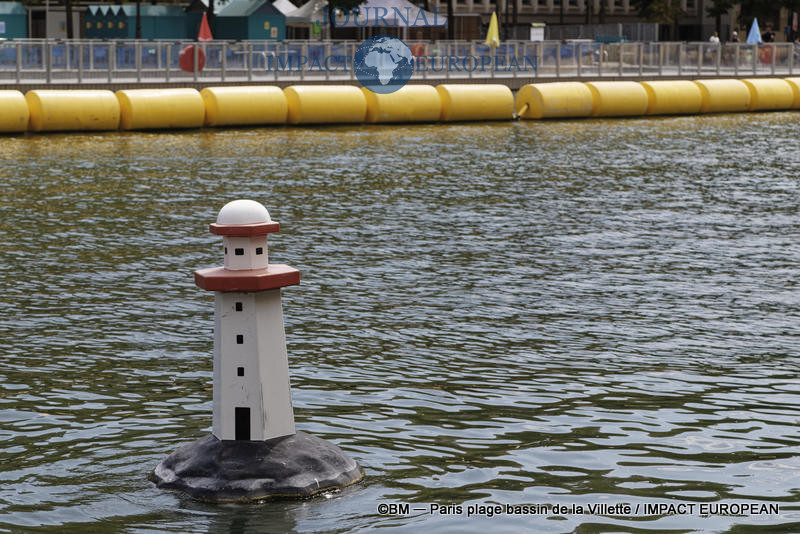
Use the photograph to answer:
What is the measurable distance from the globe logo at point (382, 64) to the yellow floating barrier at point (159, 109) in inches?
319

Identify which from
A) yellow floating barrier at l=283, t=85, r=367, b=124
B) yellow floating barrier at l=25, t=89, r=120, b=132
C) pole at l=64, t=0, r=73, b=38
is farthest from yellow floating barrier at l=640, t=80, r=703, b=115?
pole at l=64, t=0, r=73, b=38

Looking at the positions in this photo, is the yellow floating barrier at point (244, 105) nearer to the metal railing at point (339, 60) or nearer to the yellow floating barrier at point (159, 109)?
the yellow floating barrier at point (159, 109)

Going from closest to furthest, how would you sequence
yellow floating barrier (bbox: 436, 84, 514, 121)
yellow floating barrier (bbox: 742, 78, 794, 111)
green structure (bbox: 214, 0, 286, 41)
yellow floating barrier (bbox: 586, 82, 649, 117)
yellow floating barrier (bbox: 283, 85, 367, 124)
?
1. yellow floating barrier (bbox: 283, 85, 367, 124)
2. yellow floating barrier (bbox: 436, 84, 514, 121)
3. yellow floating barrier (bbox: 586, 82, 649, 117)
4. yellow floating barrier (bbox: 742, 78, 794, 111)
5. green structure (bbox: 214, 0, 286, 41)

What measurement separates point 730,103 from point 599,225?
93.6 feet

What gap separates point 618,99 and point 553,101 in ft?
8.72

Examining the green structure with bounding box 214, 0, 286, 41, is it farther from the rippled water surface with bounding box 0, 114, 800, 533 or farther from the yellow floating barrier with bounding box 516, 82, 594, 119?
the rippled water surface with bounding box 0, 114, 800, 533

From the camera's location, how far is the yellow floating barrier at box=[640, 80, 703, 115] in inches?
1791

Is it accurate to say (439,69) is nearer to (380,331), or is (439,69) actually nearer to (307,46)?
(307,46)

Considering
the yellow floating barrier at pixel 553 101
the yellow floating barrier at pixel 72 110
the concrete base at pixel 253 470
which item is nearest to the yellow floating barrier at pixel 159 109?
the yellow floating barrier at pixel 72 110

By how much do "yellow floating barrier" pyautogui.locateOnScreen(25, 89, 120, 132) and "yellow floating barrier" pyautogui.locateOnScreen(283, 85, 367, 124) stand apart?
5317mm

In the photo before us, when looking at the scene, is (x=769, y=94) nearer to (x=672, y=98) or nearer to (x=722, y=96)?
(x=722, y=96)

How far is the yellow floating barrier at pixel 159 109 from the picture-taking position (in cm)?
3562

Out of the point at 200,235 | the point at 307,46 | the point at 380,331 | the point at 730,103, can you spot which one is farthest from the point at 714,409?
the point at 730,103

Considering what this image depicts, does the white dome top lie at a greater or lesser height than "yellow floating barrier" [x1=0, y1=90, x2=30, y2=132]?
lesser
